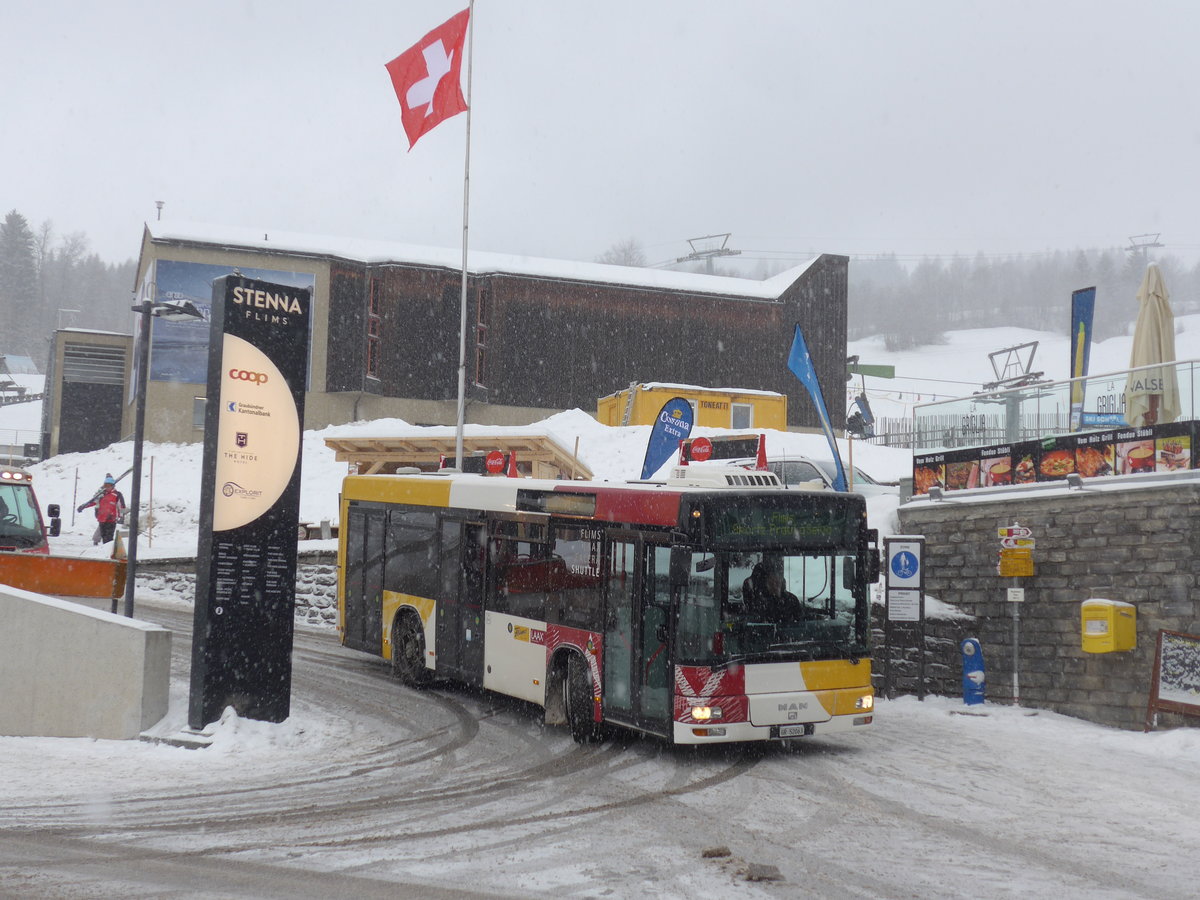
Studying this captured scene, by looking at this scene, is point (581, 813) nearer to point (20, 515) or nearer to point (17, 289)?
point (20, 515)

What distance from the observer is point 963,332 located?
411 ft

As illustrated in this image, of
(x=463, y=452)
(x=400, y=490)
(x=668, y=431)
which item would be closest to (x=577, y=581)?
(x=400, y=490)

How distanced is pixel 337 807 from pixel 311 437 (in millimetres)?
34556

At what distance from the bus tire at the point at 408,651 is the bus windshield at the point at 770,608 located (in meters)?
5.59

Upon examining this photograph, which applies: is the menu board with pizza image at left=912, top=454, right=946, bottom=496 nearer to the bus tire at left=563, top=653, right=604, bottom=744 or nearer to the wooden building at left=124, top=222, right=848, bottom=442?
the bus tire at left=563, top=653, right=604, bottom=744

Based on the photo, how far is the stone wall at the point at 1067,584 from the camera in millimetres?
13125

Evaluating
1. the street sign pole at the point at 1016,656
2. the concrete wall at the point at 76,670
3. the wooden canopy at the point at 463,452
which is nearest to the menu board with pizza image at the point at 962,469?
the street sign pole at the point at 1016,656

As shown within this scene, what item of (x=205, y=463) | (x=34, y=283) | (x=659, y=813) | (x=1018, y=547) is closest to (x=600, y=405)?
(x=1018, y=547)

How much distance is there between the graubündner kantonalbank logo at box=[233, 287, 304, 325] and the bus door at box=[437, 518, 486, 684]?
347cm

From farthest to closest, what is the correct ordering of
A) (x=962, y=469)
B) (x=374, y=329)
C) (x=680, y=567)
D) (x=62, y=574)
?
(x=374, y=329) < (x=962, y=469) < (x=62, y=574) < (x=680, y=567)

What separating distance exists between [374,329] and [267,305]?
34537mm

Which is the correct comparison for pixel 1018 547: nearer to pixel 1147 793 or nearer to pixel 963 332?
pixel 1147 793

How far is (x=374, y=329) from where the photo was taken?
149 feet

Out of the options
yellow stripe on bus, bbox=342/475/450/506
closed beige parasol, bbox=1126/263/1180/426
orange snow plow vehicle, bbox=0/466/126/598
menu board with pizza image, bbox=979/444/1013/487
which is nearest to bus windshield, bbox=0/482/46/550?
orange snow plow vehicle, bbox=0/466/126/598
